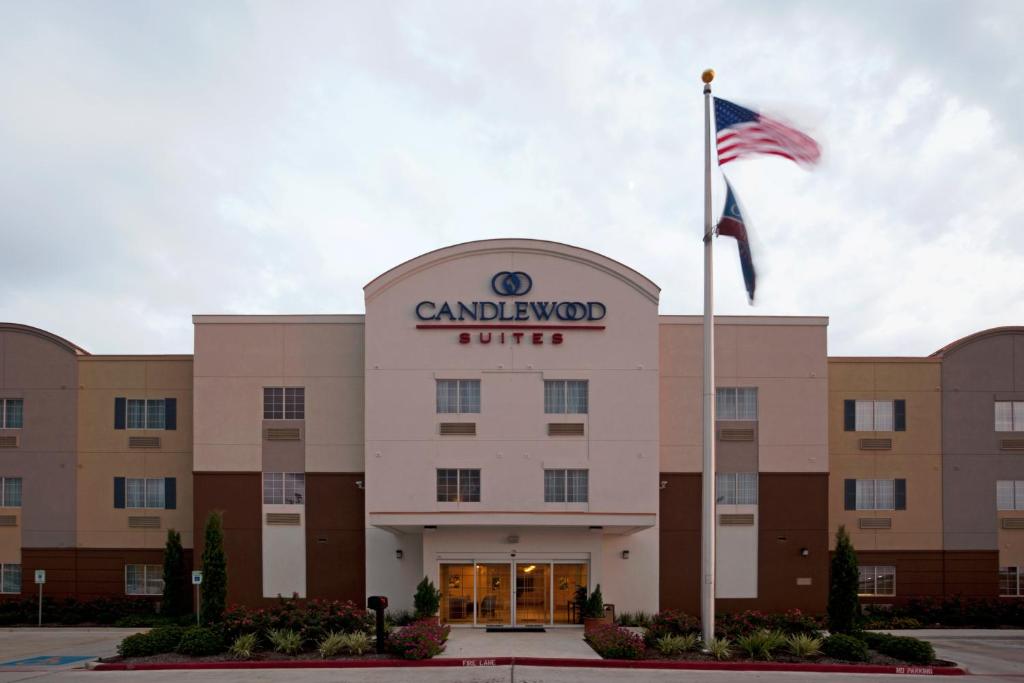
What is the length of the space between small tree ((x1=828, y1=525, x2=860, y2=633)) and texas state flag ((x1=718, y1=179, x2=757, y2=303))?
8.92 m

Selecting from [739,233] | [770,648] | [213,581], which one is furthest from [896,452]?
[213,581]

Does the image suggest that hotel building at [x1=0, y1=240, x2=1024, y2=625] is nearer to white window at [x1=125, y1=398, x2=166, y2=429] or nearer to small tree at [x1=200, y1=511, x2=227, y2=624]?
white window at [x1=125, y1=398, x2=166, y2=429]

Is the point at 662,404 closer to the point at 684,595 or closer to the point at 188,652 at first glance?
the point at 684,595

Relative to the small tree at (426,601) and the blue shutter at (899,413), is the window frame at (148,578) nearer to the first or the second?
the small tree at (426,601)

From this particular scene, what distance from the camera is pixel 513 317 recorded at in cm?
2695

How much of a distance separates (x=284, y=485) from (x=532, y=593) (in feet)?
30.9

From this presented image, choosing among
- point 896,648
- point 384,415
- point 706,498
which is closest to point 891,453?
point 896,648

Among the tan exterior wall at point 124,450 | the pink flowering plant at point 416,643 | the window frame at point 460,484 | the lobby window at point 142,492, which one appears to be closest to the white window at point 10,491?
the tan exterior wall at point 124,450

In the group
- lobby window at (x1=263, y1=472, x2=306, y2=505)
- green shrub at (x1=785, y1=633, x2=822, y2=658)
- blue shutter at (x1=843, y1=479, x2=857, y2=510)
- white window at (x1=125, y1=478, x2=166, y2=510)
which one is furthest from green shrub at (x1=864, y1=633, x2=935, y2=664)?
white window at (x1=125, y1=478, x2=166, y2=510)

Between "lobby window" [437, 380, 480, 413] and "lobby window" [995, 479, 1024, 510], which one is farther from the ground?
"lobby window" [437, 380, 480, 413]

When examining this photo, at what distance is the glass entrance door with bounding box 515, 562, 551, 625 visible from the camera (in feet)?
84.3

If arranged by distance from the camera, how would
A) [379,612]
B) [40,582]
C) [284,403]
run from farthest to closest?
[284,403], [40,582], [379,612]

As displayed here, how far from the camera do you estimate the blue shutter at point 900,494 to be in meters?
29.8

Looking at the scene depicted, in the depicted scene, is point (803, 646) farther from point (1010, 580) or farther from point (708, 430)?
point (1010, 580)
